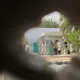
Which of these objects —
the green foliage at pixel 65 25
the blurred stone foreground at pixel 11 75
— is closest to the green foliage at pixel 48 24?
the green foliage at pixel 65 25

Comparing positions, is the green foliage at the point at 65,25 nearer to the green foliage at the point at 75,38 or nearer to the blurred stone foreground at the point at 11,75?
the green foliage at the point at 75,38

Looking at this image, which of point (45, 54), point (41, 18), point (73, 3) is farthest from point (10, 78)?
point (73, 3)

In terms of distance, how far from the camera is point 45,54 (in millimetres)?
788

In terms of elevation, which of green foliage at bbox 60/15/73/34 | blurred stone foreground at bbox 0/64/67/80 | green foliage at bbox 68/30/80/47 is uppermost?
green foliage at bbox 60/15/73/34

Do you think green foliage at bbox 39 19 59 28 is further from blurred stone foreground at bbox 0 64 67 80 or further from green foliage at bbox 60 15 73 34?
blurred stone foreground at bbox 0 64 67 80

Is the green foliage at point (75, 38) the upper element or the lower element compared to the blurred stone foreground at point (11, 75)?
upper

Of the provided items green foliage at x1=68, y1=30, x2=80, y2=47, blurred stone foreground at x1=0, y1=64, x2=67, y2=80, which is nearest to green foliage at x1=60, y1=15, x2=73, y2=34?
green foliage at x1=68, y1=30, x2=80, y2=47

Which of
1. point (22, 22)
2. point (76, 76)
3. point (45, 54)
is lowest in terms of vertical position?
point (76, 76)

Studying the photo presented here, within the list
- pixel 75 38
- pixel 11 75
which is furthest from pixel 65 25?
pixel 11 75

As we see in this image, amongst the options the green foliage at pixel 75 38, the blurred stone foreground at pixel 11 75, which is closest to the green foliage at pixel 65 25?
the green foliage at pixel 75 38

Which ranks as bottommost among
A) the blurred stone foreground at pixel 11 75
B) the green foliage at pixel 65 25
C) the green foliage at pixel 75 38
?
the blurred stone foreground at pixel 11 75

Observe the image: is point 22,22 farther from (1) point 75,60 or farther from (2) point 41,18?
(1) point 75,60

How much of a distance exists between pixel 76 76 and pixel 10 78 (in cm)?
30

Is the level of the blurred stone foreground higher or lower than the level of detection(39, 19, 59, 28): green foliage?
lower
